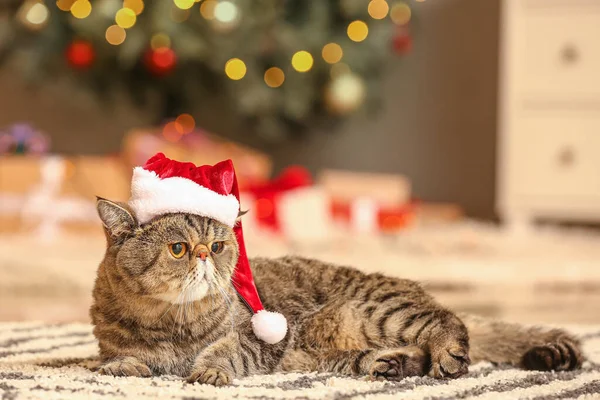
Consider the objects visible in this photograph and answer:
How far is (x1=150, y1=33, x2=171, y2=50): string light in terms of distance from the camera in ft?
9.25

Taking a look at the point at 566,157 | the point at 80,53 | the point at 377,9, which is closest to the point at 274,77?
the point at 377,9

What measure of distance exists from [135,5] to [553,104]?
1.49m

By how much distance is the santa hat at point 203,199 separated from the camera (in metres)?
1.06

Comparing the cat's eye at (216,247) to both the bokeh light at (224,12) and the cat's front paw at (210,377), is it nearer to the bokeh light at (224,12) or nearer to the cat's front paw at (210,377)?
the cat's front paw at (210,377)

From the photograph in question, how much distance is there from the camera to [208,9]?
111 inches

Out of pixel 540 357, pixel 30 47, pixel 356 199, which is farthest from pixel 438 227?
pixel 540 357

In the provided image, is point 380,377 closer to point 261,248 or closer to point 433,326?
point 433,326

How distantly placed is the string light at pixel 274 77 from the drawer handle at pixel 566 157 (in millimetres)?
1058

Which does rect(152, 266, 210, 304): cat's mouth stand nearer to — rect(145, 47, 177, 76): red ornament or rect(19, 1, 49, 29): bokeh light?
rect(145, 47, 177, 76): red ornament

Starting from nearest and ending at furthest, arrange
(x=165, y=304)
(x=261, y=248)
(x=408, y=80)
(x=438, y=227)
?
1. (x=165, y=304)
2. (x=261, y=248)
3. (x=438, y=227)
4. (x=408, y=80)

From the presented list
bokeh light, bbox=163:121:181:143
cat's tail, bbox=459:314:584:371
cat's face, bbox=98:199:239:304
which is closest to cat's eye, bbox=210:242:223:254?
cat's face, bbox=98:199:239:304

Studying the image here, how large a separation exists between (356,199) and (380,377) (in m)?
1.82

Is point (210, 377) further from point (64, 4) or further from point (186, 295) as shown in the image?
point (64, 4)

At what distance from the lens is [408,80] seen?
3557 millimetres
